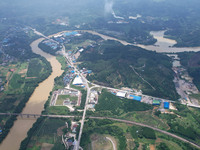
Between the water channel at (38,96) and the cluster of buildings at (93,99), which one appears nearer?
the water channel at (38,96)

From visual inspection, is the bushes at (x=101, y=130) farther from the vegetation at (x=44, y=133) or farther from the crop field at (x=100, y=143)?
the vegetation at (x=44, y=133)

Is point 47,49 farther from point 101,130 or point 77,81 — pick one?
point 101,130

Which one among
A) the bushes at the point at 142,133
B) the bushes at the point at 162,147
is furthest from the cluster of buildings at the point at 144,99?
the bushes at the point at 162,147

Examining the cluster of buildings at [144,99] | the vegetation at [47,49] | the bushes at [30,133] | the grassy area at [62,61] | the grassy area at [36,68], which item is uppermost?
the vegetation at [47,49]

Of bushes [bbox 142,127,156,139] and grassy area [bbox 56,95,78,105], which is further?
grassy area [bbox 56,95,78,105]

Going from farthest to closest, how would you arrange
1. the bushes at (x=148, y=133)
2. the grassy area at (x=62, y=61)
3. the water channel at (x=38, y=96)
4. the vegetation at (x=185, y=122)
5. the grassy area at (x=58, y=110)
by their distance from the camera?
the grassy area at (x=62, y=61), the grassy area at (x=58, y=110), the water channel at (x=38, y=96), the vegetation at (x=185, y=122), the bushes at (x=148, y=133)

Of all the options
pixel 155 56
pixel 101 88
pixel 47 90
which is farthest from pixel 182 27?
pixel 47 90

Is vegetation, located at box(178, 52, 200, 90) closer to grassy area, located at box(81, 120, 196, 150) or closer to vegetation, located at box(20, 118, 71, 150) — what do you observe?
grassy area, located at box(81, 120, 196, 150)

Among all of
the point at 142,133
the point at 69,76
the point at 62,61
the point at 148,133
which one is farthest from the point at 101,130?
the point at 62,61

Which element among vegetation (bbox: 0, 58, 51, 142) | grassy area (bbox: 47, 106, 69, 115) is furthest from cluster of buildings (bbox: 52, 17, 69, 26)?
grassy area (bbox: 47, 106, 69, 115)
